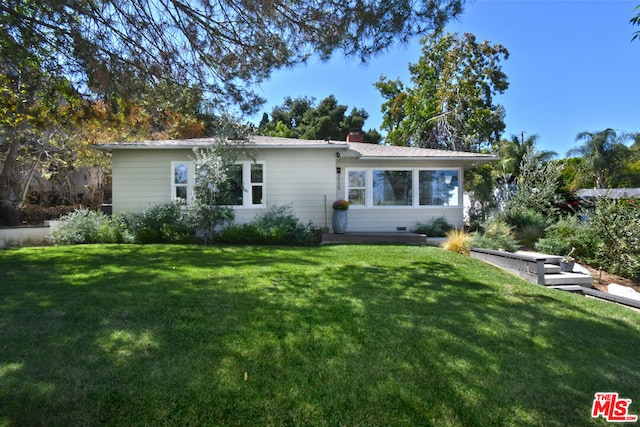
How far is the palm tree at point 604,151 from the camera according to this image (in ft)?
84.6

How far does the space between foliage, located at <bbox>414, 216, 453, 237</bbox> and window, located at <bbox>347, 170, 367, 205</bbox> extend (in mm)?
2196

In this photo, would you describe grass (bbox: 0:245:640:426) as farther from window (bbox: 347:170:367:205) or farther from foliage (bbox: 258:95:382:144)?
foliage (bbox: 258:95:382:144)

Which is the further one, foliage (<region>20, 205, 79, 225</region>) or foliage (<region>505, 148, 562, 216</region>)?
foliage (<region>20, 205, 79, 225</region>)

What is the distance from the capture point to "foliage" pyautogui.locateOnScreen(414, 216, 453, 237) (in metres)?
11.6

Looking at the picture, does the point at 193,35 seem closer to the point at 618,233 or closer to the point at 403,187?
the point at 403,187

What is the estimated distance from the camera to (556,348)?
3.33m

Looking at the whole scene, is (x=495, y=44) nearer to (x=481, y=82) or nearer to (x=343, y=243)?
(x=481, y=82)

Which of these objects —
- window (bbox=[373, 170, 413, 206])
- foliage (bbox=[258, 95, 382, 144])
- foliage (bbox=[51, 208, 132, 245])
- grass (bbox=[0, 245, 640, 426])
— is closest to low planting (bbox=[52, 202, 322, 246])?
foliage (bbox=[51, 208, 132, 245])

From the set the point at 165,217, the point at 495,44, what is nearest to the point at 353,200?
the point at 165,217

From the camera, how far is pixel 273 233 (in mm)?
9484

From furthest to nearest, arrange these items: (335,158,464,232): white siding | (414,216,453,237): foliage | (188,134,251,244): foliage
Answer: (335,158,464,232): white siding → (414,216,453,237): foliage → (188,134,251,244): foliage

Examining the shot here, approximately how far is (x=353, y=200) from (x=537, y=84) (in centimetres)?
1074

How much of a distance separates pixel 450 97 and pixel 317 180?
49.7 ft

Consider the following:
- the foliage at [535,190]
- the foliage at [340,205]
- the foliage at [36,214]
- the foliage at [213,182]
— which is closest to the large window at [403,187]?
the foliage at [340,205]
